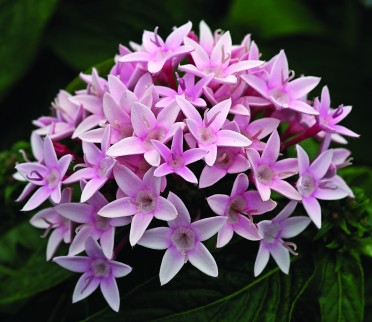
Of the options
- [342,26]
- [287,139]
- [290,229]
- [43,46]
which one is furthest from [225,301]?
[342,26]

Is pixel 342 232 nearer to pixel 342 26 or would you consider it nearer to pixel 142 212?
pixel 142 212

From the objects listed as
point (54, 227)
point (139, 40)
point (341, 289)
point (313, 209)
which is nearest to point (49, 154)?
point (54, 227)

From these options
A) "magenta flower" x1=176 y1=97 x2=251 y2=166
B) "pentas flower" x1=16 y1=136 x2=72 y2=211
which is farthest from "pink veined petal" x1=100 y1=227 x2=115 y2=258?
"magenta flower" x1=176 y1=97 x2=251 y2=166

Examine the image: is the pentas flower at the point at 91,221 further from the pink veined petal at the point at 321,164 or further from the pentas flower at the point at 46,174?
the pink veined petal at the point at 321,164

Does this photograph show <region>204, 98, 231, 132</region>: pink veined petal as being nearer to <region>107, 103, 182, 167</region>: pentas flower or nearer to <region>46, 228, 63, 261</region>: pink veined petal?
<region>107, 103, 182, 167</region>: pentas flower

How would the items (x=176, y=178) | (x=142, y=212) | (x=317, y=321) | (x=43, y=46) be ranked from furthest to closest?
1. (x=43, y=46)
2. (x=317, y=321)
3. (x=176, y=178)
4. (x=142, y=212)

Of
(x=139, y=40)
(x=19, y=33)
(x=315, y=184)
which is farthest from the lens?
(x=139, y=40)

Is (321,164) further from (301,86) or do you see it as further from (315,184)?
(301,86)
